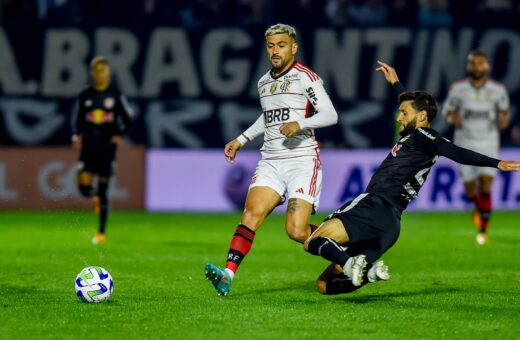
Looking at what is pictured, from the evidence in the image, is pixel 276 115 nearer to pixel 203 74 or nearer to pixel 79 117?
pixel 79 117

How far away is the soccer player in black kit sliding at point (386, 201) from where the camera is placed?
8180mm

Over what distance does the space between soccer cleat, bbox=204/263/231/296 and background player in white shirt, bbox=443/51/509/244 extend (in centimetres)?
635

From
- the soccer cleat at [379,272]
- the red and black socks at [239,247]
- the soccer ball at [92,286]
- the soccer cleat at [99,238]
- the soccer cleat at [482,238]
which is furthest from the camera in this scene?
the soccer cleat at [482,238]

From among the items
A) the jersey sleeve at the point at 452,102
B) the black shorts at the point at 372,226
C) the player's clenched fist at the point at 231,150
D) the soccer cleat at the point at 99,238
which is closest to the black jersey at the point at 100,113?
the soccer cleat at the point at 99,238

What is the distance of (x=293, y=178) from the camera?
8859 mm

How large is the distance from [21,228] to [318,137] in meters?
6.42

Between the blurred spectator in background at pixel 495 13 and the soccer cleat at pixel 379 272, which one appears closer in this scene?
the soccer cleat at pixel 379 272

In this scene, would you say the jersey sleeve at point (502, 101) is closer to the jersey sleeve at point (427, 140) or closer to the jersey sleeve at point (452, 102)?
the jersey sleeve at point (452, 102)

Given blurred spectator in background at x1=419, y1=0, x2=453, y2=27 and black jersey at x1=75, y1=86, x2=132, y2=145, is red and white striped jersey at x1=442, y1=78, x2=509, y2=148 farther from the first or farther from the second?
blurred spectator in background at x1=419, y1=0, x2=453, y2=27

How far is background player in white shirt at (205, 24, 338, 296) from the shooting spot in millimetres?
8680

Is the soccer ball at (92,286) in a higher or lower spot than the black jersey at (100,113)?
lower

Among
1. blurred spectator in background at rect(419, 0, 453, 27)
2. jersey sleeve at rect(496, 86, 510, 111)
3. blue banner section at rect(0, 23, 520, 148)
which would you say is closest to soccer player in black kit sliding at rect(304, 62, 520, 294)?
jersey sleeve at rect(496, 86, 510, 111)

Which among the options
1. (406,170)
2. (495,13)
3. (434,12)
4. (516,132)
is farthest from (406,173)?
(495,13)

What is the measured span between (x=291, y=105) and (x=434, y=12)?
520 inches
